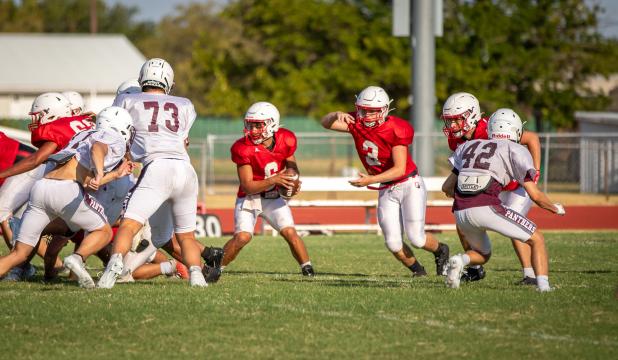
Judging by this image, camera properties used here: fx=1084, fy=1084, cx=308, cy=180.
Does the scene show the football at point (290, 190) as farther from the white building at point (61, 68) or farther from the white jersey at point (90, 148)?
the white building at point (61, 68)

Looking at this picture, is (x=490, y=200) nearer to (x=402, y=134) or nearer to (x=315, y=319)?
(x=402, y=134)

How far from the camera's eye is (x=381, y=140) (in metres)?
10.8

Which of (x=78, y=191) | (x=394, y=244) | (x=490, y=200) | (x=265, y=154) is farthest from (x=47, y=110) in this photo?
(x=490, y=200)

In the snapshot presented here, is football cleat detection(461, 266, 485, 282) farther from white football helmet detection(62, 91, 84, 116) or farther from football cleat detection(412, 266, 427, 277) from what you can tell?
white football helmet detection(62, 91, 84, 116)

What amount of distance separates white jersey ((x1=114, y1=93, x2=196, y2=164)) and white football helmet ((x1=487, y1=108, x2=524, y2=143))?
2.70m

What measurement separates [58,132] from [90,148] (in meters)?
0.89

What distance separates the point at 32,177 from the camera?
10930 millimetres

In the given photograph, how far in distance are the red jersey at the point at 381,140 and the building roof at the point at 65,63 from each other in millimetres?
35806

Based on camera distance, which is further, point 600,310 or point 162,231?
point 162,231

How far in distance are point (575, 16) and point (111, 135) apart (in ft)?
96.0

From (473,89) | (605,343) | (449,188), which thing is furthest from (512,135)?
(473,89)

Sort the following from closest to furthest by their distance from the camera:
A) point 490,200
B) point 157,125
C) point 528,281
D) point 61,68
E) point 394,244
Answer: point 490,200 → point 157,125 → point 528,281 → point 394,244 → point 61,68

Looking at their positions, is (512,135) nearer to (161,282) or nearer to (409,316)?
(409,316)

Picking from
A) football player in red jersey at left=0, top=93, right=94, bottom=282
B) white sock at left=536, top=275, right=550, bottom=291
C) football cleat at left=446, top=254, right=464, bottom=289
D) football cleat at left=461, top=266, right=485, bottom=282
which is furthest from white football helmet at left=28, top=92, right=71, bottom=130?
white sock at left=536, top=275, right=550, bottom=291
